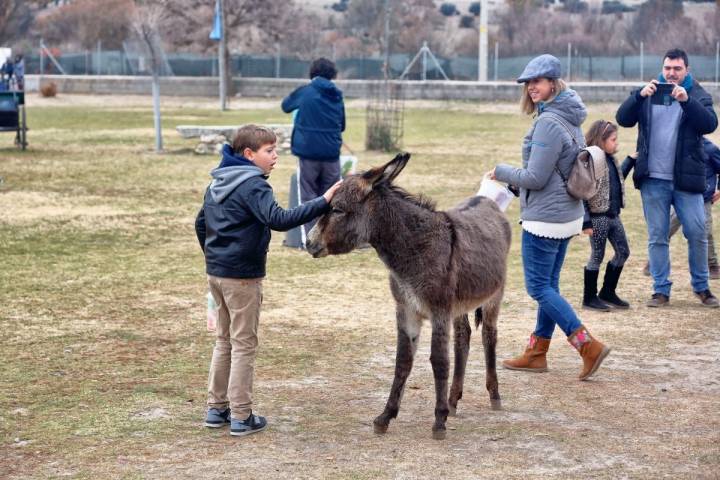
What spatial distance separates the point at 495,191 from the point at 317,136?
5632 mm

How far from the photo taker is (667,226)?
9.83 m

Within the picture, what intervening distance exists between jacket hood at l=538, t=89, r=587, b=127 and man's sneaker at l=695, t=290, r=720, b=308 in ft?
11.5

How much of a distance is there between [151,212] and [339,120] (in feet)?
12.7

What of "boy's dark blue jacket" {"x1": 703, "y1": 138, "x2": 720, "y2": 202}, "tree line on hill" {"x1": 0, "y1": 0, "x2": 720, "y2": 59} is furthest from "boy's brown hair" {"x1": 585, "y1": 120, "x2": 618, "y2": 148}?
"tree line on hill" {"x1": 0, "y1": 0, "x2": 720, "y2": 59}

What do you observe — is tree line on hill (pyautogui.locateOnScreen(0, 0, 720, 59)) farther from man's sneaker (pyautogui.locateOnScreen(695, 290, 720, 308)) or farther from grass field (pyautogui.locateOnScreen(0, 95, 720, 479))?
man's sneaker (pyautogui.locateOnScreen(695, 290, 720, 308))

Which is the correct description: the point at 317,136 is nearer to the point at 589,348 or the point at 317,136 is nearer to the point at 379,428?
the point at 589,348

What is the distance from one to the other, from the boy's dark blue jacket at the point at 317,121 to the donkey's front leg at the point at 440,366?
651 cm

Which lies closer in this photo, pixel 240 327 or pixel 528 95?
pixel 240 327

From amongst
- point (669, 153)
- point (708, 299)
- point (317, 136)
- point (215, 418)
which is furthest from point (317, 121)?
point (215, 418)

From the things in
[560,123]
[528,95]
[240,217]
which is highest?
[528,95]

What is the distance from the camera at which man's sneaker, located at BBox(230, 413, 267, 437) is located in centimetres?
629

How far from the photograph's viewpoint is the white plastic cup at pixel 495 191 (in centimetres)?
720

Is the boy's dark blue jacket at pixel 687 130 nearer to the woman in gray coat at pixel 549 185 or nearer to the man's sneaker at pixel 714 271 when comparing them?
the man's sneaker at pixel 714 271

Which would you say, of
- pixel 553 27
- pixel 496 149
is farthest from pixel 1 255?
pixel 553 27
